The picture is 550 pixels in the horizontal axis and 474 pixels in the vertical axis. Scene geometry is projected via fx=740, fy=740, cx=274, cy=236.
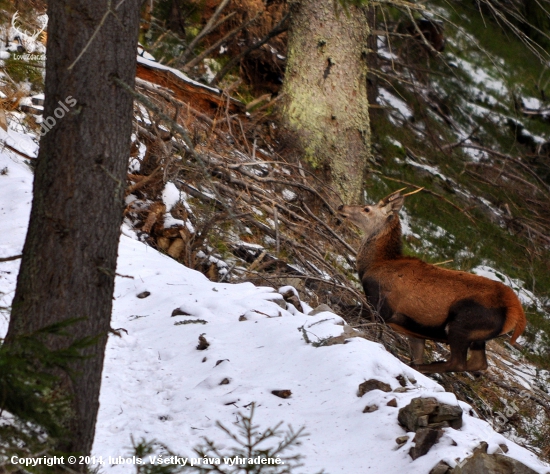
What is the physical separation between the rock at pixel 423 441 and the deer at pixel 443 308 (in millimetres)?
3189

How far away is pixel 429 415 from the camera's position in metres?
4.20

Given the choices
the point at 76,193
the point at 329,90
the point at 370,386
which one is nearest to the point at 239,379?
the point at 370,386

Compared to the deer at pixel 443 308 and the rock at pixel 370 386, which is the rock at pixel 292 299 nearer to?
the deer at pixel 443 308

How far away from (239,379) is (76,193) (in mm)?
1968

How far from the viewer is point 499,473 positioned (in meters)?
3.71

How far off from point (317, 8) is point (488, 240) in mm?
4974

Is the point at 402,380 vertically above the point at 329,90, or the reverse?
the point at 329,90

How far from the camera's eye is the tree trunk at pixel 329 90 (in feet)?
32.9

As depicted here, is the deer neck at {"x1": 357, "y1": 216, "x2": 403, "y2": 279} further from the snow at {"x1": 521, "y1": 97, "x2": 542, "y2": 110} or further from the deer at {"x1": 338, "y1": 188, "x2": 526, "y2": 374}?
the snow at {"x1": 521, "y1": 97, "x2": 542, "y2": 110}

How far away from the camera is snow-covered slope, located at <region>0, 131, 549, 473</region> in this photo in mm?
4062

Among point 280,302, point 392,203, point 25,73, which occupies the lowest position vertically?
point 280,302

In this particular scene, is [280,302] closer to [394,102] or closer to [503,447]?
[503,447]

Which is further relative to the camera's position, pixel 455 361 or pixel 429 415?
pixel 455 361

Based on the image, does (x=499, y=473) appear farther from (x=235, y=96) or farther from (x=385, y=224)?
(x=235, y=96)
